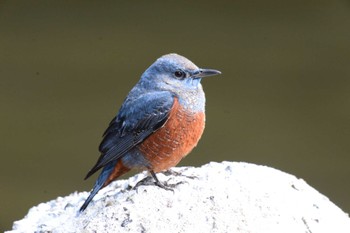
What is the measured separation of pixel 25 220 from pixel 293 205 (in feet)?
4.62

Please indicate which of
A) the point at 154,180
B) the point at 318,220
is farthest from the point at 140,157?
the point at 318,220

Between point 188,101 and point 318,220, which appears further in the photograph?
point 188,101

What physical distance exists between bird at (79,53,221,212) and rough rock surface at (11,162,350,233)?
0.11m

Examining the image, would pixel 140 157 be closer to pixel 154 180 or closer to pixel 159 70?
pixel 154 180

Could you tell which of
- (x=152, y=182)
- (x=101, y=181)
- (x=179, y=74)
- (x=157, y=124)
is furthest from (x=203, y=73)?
(x=101, y=181)

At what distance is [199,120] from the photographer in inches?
139

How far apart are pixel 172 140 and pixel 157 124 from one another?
0.34ft

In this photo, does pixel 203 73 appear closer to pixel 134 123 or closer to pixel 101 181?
pixel 134 123

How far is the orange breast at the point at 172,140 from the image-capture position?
3426mm

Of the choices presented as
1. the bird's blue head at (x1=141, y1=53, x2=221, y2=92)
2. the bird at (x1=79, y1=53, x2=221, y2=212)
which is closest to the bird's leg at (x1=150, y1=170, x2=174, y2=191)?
the bird at (x1=79, y1=53, x2=221, y2=212)

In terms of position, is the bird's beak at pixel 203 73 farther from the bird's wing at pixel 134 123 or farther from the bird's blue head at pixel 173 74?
the bird's wing at pixel 134 123

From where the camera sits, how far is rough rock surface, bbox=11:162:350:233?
3035 mm

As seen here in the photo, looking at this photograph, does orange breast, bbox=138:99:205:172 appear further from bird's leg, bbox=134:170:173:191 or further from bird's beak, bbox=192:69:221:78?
bird's beak, bbox=192:69:221:78

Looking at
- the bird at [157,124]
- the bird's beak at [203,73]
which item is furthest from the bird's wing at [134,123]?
the bird's beak at [203,73]
